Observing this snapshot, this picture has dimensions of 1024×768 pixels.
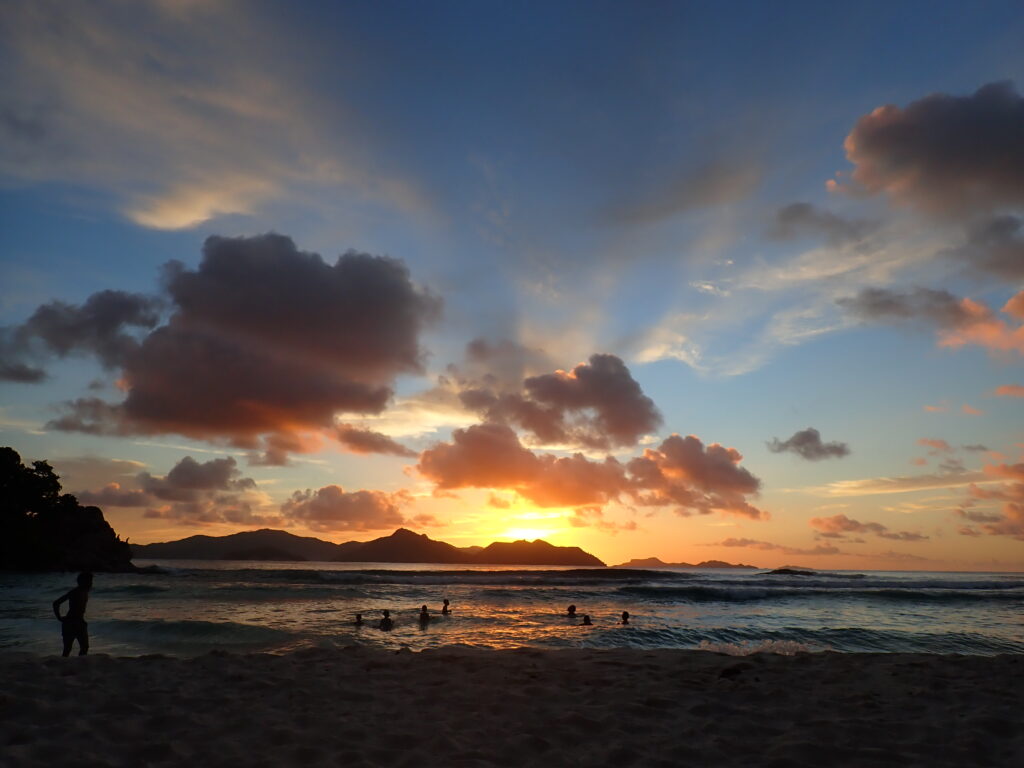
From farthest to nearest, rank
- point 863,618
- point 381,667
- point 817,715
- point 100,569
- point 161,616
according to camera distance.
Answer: point 100,569 < point 863,618 < point 161,616 < point 381,667 < point 817,715

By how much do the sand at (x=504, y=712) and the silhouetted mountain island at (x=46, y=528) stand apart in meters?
74.0

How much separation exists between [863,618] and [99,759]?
33.0 m

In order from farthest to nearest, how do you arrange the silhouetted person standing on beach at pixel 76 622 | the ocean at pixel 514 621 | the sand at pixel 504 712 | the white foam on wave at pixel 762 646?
1. the ocean at pixel 514 621
2. the white foam on wave at pixel 762 646
3. the silhouetted person standing on beach at pixel 76 622
4. the sand at pixel 504 712

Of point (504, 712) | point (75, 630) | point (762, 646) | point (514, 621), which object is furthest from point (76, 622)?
point (762, 646)

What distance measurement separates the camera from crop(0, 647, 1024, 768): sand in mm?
6336

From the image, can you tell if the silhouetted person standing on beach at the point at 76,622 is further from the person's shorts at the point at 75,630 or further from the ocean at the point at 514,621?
the ocean at the point at 514,621

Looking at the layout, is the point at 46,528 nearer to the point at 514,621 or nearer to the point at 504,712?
the point at 514,621

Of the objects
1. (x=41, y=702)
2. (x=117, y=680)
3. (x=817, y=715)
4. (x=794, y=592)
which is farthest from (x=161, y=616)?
(x=794, y=592)

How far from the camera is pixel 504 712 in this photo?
323 inches

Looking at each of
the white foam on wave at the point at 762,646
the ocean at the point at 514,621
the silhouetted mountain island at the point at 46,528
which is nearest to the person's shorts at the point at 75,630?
the ocean at the point at 514,621

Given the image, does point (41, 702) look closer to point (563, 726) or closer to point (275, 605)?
point (563, 726)

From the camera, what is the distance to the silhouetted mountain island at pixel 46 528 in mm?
65750

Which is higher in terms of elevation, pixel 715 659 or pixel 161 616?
pixel 715 659

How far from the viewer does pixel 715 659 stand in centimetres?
1229
